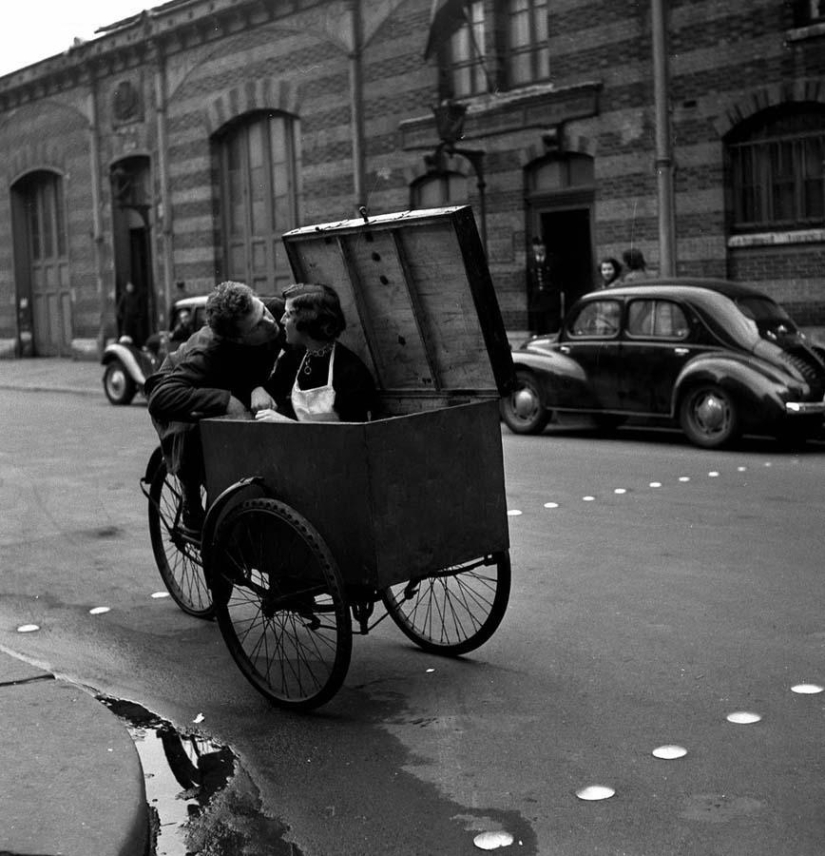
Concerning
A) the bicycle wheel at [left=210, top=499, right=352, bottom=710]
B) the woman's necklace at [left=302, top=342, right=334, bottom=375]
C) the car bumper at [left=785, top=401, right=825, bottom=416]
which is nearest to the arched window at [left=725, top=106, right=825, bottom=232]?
the car bumper at [left=785, top=401, right=825, bottom=416]

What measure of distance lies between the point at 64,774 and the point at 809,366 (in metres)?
9.59

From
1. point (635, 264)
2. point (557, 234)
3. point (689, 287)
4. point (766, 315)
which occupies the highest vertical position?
point (557, 234)

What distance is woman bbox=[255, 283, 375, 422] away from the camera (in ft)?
17.4

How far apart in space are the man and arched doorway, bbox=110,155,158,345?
22463 mm

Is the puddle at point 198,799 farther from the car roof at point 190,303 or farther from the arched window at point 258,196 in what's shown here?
the arched window at point 258,196

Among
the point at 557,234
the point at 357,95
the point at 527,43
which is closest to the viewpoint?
the point at 557,234

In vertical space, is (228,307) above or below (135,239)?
below

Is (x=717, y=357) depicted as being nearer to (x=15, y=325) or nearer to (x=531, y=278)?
(x=531, y=278)

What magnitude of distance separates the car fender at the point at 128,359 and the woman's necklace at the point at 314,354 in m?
14.4

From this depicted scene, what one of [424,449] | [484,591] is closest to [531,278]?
[484,591]

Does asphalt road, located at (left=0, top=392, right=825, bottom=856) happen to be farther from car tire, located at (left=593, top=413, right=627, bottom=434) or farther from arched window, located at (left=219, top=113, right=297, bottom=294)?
arched window, located at (left=219, top=113, right=297, bottom=294)

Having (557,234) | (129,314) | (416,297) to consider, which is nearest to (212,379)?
(416,297)

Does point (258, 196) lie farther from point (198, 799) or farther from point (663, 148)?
point (198, 799)

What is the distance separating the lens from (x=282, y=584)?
4953 mm
